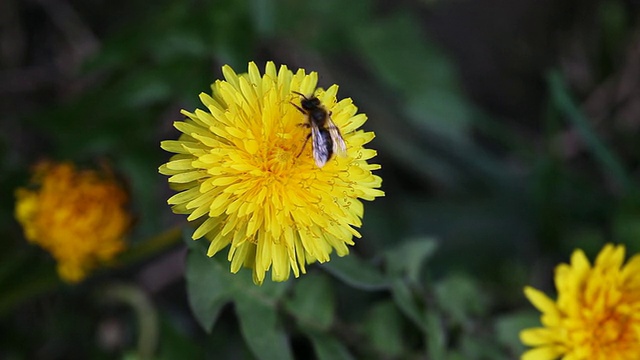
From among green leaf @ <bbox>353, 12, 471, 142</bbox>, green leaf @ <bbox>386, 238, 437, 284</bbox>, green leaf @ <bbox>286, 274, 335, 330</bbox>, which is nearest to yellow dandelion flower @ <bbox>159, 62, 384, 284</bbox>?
green leaf @ <bbox>286, 274, 335, 330</bbox>

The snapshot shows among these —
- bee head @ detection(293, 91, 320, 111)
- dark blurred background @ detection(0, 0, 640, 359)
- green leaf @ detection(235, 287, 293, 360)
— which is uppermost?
dark blurred background @ detection(0, 0, 640, 359)

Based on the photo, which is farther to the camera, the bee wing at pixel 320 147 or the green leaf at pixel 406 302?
the green leaf at pixel 406 302

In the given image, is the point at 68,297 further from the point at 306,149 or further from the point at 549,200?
the point at 549,200

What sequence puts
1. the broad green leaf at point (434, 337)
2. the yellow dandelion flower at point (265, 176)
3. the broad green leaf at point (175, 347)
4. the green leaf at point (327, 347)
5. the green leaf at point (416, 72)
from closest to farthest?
the yellow dandelion flower at point (265, 176) < the green leaf at point (327, 347) < the broad green leaf at point (434, 337) < the broad green leaf at point (175, 347) < the green leaf at point (416, 72)

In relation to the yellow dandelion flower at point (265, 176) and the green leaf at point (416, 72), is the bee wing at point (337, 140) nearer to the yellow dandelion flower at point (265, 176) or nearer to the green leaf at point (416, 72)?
the yellow dandelion flower at point (265, 176)

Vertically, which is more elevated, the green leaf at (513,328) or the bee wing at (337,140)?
the bee wing at (337,140)

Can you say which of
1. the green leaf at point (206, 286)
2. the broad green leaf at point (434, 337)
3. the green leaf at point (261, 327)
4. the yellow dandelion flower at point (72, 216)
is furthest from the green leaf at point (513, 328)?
the yellow dandelion flower at point (72, 216)

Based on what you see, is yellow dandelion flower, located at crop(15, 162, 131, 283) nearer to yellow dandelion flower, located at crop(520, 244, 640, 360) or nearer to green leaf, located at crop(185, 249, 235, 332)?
green leaf, located at crop(185, 249, 235, 332)
